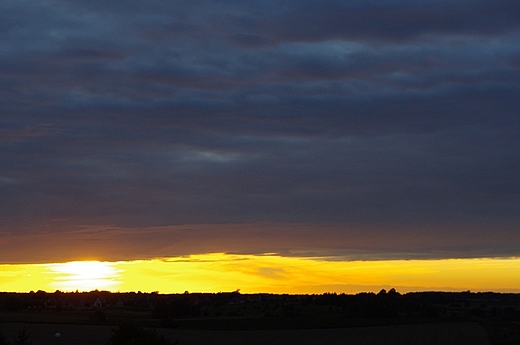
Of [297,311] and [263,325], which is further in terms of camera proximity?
[297,311]

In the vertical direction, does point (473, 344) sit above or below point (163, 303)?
below

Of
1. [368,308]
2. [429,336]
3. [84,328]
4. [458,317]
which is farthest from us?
[368,308]

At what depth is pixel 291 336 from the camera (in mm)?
86438

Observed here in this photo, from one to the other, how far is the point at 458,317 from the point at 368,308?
17.5 m

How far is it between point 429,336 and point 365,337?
23.4 ft

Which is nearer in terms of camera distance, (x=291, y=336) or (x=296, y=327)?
(x=291, y=336)

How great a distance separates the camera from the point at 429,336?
8294cm

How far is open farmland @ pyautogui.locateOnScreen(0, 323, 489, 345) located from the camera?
2992 inches

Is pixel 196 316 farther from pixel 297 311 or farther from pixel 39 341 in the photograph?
pixel 39 341

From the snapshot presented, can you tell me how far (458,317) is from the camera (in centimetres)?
12438

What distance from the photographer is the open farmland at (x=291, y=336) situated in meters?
76.0

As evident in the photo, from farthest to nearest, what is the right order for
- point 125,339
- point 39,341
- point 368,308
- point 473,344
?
point 368,308 → point 39,341 → point 473,344 → point 125,339

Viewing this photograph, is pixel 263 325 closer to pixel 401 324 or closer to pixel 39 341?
pixel 401 324

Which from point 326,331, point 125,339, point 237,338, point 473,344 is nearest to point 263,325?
point 326,331
